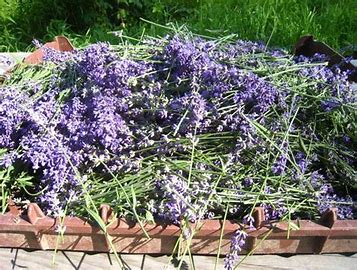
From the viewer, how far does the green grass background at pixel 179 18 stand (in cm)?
284

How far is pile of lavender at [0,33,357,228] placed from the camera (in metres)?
1.13

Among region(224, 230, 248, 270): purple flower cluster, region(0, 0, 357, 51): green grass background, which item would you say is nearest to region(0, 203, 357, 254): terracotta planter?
region(224, 230, 248, 270): purple flower cluster

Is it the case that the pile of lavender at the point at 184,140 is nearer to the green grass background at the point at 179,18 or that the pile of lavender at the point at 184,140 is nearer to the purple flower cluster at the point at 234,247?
the purple flower cluster at the point at 234,247

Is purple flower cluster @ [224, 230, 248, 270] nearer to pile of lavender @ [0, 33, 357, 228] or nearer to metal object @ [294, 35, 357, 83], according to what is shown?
pile of lavender @ [0, 33, 357, 228]

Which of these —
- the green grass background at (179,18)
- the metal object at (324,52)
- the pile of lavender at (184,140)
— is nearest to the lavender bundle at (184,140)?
the pile of lavender at (184,140)

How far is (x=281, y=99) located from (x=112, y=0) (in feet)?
7.92

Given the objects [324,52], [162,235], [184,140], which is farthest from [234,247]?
[324,52]

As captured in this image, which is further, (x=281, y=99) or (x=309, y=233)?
(x=281, y=99)

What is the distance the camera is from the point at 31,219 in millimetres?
1090

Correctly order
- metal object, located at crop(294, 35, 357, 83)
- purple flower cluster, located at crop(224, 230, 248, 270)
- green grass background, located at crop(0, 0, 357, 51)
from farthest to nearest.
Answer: green grass background, located at crop(0, 0, 357, 51), metal object, located at crop(294, 35, 357, 83), purple flower cluster, located at crop(224, 230, 248, 270)

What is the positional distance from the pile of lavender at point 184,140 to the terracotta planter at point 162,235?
0.11 ft

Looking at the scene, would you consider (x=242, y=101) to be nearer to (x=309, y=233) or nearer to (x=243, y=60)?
(x=243, y=60)

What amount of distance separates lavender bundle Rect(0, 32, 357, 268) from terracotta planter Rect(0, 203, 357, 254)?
0.03 m

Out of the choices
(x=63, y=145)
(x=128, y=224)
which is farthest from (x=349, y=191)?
(x=63, y=145)
